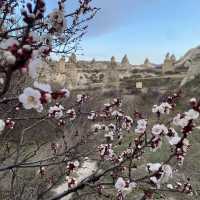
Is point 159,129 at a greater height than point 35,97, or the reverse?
point 35,97

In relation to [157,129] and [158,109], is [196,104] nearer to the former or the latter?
[157,129]

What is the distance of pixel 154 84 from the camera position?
59969 millimetres

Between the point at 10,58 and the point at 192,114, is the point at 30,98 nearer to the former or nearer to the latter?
the point at 10,58

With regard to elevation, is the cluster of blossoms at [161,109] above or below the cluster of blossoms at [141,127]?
above

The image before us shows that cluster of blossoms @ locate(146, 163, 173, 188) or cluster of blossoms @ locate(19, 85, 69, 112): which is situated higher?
cluster of blossoms @ locate(19, 85, 69, 112)

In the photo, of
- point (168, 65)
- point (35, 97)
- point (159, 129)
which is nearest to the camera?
point (35, 97)

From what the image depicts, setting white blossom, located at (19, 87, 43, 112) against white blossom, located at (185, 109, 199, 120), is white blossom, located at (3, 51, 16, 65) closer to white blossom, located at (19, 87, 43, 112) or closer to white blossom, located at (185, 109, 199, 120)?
white blossom, located at (19, 87, 43, 112)

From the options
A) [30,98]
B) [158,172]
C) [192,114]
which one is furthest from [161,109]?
[30,98]

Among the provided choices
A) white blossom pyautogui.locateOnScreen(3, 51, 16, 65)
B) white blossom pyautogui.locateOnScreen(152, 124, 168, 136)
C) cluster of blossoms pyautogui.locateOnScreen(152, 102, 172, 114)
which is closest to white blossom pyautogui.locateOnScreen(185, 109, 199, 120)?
white blossom pyautogui.locateOnScreen(152, 124, 168, 136)

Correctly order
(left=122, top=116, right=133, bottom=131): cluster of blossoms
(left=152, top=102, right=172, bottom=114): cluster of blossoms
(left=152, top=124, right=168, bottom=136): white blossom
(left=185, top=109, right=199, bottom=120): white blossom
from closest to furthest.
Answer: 1. (left=185, top=109, right=199, bottom=120): white blossom
2. (left=152, top=124, right=168, bottom=136): white blossom
3. (left=152, top=102, right=172, bottom=114): cluster of blossoms
4. (left=122, top=116, right=133, bottom=131): cluster of blossoms

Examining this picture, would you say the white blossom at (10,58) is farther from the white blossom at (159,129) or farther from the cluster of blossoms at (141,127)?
the cluster of blossoms at (141,127)

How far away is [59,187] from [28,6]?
12610 millimetres

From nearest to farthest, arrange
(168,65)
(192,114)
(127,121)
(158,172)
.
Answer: (192,114)
(158,172)
(127,121)
(168,65)

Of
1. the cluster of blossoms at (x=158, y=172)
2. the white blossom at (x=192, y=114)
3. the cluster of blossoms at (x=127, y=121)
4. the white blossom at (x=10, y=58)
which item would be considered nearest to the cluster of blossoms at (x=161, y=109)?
the cluster of blossoms at (x=158, y=172)
